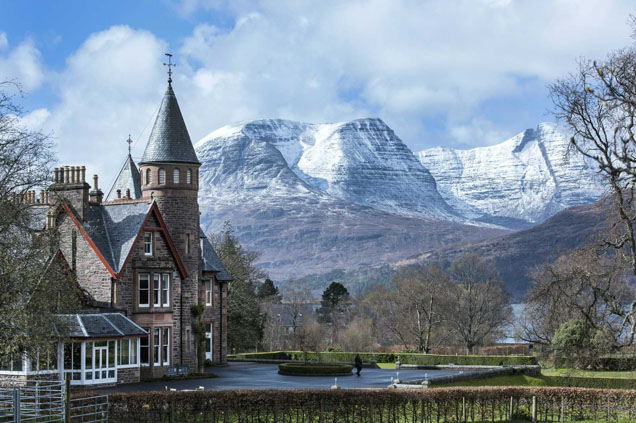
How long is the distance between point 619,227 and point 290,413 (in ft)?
45.5

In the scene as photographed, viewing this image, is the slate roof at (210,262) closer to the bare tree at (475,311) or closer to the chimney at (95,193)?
the chimney at (95,193)

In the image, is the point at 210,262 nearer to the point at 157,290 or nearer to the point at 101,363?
the point at 157,290

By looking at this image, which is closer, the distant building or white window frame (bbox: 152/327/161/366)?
the distant building

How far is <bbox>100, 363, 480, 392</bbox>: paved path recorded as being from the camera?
4188 cm

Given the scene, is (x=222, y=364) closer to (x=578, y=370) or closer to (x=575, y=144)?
(x=578, y=370)

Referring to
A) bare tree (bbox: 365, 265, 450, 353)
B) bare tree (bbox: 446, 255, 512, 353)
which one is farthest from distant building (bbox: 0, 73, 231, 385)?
bare tree (bbox: 446, 255, 512, 353)

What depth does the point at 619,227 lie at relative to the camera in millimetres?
33062

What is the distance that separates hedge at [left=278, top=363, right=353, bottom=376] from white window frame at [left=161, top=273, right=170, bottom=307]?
8209 millimetres

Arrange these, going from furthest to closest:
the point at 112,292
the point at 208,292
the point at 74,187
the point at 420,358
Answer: the point at 420,358
the point at 208,292
the point at 74,187
the point at 112,292

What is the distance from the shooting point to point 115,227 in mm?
47469

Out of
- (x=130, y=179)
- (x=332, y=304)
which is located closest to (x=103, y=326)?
(x=130, y=179)

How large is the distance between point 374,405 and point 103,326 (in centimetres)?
1599

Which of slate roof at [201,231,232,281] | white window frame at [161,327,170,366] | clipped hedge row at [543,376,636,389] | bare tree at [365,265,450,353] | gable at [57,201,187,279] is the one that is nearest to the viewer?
gable at [57,201,187,279]

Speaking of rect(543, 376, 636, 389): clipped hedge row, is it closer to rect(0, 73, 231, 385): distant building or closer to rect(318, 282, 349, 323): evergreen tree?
rect(0, 73, 231, 385): distant building
